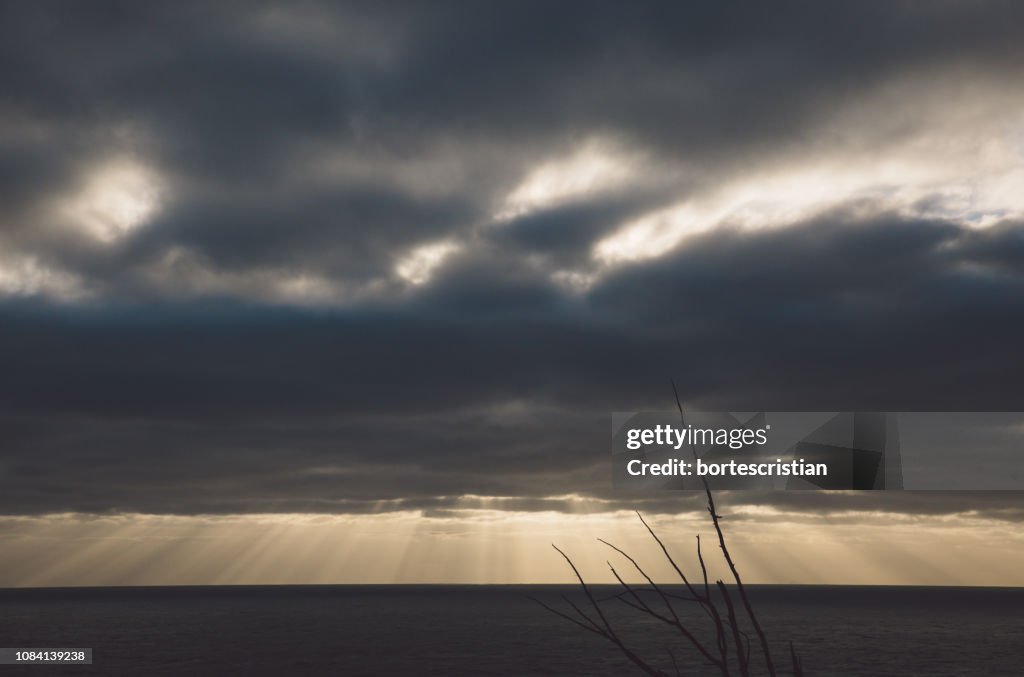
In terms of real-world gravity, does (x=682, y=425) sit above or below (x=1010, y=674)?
above

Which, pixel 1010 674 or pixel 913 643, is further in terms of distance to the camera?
pixel 913 643

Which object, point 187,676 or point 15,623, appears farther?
point 15,623

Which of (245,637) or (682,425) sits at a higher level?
(682,425)

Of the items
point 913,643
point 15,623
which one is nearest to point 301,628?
point 15,623

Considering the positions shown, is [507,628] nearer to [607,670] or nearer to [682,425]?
[607,670]

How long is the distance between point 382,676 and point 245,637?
69.8 meters

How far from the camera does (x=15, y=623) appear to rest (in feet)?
636

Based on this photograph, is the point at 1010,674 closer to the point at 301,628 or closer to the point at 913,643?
the point at 913,643

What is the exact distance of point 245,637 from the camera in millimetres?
142875

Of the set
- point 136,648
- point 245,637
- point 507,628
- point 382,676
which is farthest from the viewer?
point 507,628

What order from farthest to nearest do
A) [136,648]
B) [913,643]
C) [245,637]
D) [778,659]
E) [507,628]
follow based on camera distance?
[507,628] < [245,637] < [913,643] < [136,648] < [778,659]

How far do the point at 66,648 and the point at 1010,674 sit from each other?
4989 inches

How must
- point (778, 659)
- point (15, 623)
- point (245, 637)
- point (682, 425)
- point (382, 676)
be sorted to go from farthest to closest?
1. point (15, 623)
2. point (245, 637)
3. point (778, 659)
4. point (382, 676)
5. point (682, 425)

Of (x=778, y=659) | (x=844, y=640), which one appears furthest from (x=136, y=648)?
(x=844, y=640)
